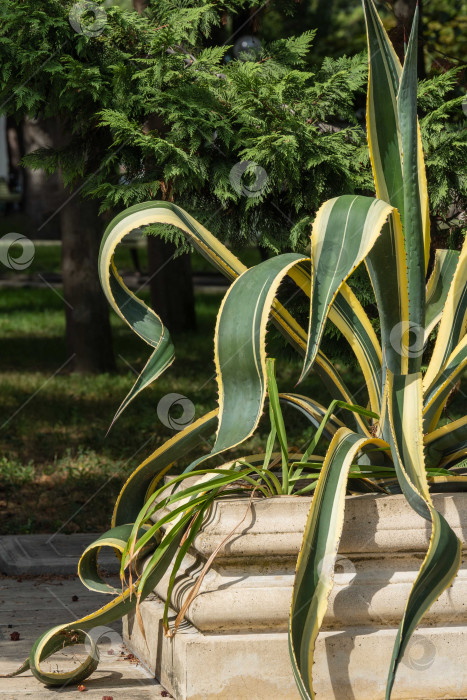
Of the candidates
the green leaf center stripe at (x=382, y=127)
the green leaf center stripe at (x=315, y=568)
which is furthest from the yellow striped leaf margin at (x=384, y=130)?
the green leaf center stripe at (x=315, y=568)

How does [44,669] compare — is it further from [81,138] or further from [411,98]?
[81,138]

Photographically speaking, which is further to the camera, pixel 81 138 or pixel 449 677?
pixel 81 138

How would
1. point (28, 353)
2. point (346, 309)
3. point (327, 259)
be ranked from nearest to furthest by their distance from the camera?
point (327, 259), point (346, 309), point (28, 353)

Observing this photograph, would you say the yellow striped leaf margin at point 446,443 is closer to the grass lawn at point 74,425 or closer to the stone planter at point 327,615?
the stone planter at point 327,615

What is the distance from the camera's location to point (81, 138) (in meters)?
5.30

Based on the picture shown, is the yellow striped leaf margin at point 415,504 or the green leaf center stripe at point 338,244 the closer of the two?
the yellow striped leaf margin at point 415,504

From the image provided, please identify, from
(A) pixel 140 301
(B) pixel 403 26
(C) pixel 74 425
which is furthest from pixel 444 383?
(C) pixel 74 425

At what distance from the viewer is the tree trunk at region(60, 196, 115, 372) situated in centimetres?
977

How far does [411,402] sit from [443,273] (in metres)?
0.95

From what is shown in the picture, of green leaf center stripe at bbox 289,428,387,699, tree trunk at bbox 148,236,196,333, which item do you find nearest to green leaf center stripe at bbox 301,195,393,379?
green leaf center stripe at bbox 289,428,387,699

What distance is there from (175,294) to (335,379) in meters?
9.09

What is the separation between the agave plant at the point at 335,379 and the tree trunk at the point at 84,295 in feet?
21.6

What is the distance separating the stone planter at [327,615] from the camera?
2.73 meters

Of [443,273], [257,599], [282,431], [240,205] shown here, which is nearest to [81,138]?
[240,205]
